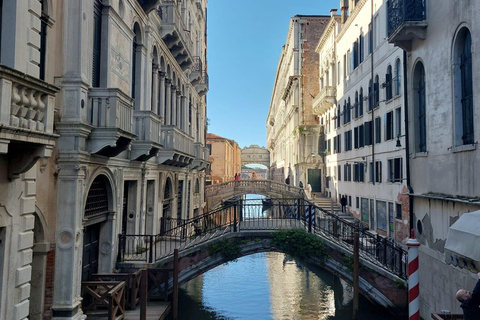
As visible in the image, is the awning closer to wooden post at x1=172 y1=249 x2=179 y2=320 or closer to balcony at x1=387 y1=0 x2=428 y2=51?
balcony at x1=387 y1=0 x2=428 y2=51

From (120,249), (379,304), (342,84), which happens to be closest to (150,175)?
(120,249)

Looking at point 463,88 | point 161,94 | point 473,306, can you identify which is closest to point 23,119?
point 473,306

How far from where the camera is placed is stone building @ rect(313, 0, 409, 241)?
1820cm

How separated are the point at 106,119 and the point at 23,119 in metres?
3.62

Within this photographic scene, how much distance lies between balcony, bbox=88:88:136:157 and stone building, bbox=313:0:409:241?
8.81 metres

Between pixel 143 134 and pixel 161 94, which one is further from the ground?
pixel 161 94

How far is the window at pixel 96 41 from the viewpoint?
9.63 m

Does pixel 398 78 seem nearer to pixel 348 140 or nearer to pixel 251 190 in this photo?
A: pixel 348 140

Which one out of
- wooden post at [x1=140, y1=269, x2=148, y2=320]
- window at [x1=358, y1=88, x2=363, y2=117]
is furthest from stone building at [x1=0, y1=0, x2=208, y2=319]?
window at [x1=358, y1=88, x2=363, y2=117]

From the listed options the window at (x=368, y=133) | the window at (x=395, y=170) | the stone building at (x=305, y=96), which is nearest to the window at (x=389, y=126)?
the window at (x=395, y=170)

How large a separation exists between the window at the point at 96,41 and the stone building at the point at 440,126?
758 cm

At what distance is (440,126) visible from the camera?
10.4 meters

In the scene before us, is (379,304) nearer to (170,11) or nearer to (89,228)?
(89,228)

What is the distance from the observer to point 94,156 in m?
8.93
